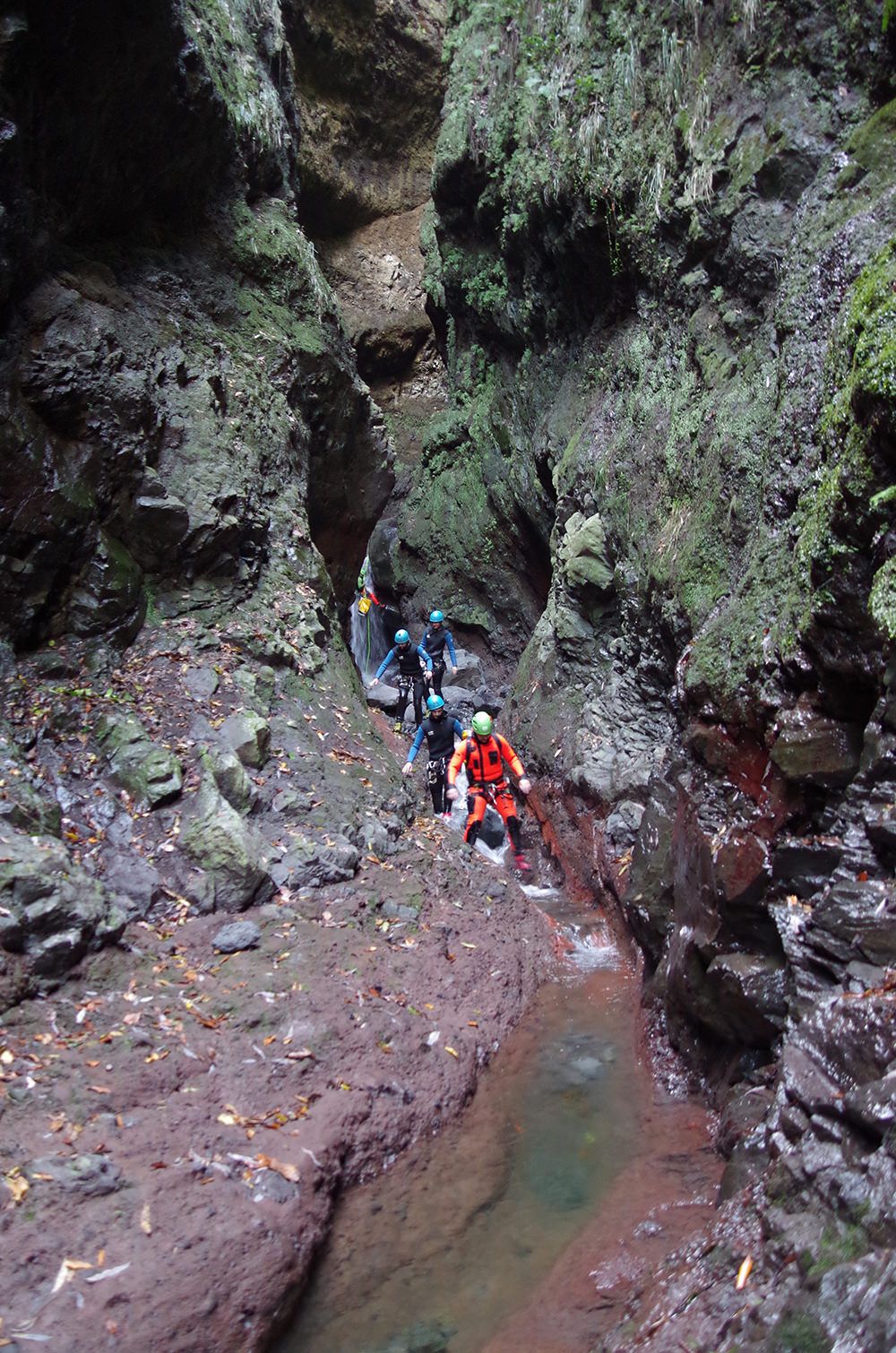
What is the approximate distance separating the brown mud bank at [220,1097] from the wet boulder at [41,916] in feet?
0.52

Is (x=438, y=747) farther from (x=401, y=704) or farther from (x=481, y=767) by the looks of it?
(x=401, y=704)

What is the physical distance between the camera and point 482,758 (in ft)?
31.7

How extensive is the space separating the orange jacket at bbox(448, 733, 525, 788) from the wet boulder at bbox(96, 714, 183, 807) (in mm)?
3432

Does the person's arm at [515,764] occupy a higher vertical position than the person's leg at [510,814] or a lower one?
higher

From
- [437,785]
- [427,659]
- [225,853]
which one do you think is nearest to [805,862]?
[225,853]

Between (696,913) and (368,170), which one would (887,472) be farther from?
(368,170)

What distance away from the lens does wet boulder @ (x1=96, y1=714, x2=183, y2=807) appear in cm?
698

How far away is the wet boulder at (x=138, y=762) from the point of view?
6.98m

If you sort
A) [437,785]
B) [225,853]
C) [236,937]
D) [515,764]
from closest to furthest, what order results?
[236,937]
[225,853]
[515,764]
[437,785]

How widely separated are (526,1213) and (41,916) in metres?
3.38

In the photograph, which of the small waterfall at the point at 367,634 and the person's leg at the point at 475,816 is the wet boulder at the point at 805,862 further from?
the small waterfall at the point at 367,634

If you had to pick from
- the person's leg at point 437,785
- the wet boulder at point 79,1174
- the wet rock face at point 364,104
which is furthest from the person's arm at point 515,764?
the wet rock face at point 364,104

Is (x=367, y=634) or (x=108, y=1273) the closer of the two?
(x=108, y=1273)

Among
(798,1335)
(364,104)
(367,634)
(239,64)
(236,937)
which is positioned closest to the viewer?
(798,1335)
